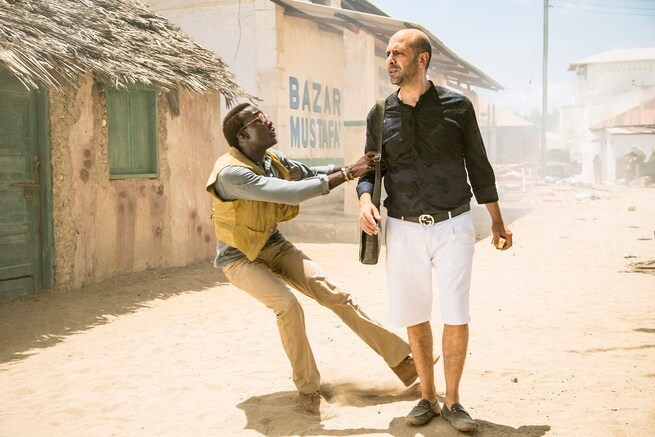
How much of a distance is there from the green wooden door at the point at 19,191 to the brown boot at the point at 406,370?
4689 mm

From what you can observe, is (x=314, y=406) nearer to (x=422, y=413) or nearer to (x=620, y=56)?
(x=422, y=413)

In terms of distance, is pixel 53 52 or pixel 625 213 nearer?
pixel 53 52

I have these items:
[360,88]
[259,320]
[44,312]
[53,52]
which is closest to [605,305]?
[259,320]

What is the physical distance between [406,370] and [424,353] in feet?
1.58

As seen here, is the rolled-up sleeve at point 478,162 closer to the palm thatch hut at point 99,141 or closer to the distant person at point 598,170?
the palm thatch hut at point 99,141

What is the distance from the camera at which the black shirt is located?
349 centimetres

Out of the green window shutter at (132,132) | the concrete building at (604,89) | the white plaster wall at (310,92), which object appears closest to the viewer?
the green window shutter at (132,132)

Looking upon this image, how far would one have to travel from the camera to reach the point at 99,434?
3721 millimetres

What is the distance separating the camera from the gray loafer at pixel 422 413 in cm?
355

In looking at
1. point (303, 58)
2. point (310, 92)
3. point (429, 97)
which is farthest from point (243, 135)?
point (310, 92)

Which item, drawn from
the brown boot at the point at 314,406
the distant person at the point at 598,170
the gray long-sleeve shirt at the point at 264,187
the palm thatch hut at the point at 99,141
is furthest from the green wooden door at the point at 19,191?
the distant person at the point at 598,170

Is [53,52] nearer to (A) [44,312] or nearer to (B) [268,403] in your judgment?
(A) [44,312]

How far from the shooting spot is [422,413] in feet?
11.7

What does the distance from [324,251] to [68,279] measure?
458 centimetres
